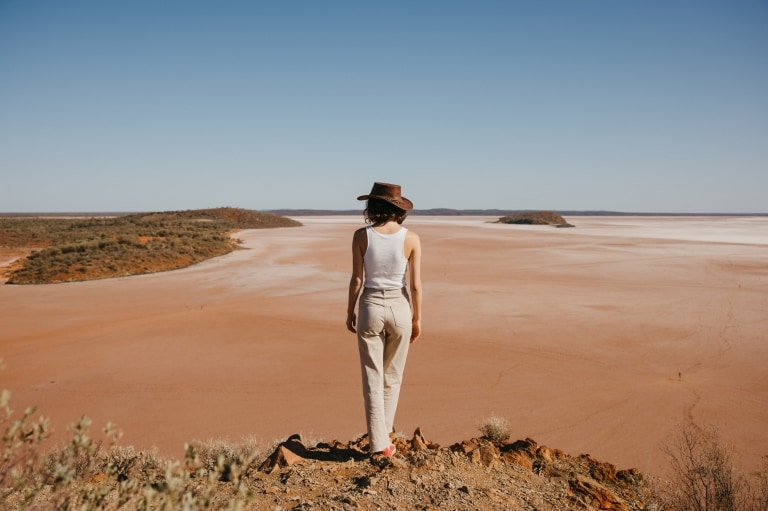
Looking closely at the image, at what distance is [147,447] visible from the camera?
5.42 m

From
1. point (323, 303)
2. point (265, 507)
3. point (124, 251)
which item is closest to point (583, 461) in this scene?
point (265, 507)

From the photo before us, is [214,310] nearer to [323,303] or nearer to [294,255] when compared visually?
[323,303]

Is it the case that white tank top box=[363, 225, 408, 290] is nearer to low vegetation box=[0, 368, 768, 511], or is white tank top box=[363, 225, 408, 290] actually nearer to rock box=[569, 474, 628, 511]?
low vegetation box=[0, 368, 768, 511]

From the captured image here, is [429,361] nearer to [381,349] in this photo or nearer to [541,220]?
[381,349]

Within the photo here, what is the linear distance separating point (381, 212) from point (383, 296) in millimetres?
612

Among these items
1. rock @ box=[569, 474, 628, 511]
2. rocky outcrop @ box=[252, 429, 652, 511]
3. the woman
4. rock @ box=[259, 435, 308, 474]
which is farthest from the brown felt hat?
rock @ box=[569, 474, 628, 511]

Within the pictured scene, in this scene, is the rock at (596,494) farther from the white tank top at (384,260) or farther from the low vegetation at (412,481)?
the white tank top at (384,260)

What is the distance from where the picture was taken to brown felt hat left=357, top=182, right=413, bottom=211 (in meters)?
3.48

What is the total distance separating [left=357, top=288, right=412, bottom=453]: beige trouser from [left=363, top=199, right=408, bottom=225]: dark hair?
520 mm

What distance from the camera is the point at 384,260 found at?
3383 millimetres

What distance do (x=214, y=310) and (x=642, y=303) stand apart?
1156cm

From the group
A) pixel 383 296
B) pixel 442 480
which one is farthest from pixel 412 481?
pixel 383 296

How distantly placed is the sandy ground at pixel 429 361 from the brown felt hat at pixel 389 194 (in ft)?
10.9

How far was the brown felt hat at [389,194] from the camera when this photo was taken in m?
3.48
